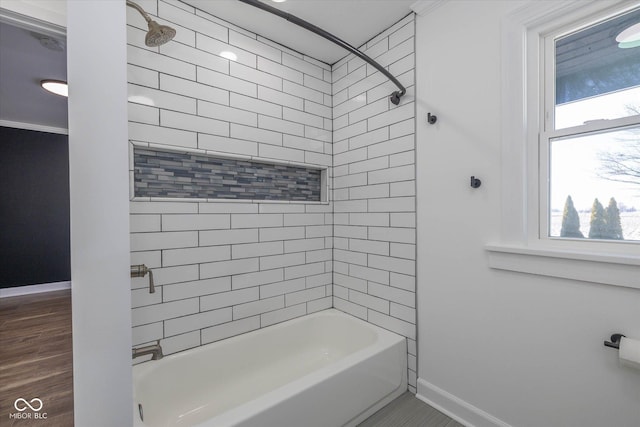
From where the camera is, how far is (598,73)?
4.30 feet

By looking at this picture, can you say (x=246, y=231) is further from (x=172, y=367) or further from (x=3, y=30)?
(x=3, y=30)

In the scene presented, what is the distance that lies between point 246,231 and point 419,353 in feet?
4.63

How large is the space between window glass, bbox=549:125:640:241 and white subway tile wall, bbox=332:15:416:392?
0.73m

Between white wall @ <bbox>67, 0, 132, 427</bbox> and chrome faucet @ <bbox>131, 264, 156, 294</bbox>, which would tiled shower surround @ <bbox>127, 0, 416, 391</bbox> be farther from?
white wall @ <bbox>67, 0, 132, 427</bbox>

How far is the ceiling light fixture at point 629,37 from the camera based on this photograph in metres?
1.22

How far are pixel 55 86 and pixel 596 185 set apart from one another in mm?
2054

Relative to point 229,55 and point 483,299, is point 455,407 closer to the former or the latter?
point 483,299

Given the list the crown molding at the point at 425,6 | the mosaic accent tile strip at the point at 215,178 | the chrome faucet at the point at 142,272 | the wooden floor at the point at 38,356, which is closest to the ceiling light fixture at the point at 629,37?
the crown molding at the point at 425,6

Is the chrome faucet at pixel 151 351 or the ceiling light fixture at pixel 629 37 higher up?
the ceiling light fixture at pixel 629 37

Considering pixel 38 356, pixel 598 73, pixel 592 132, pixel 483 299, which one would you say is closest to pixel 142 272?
pixel 38 356

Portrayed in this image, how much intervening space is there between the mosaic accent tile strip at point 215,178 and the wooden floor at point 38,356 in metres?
0.72

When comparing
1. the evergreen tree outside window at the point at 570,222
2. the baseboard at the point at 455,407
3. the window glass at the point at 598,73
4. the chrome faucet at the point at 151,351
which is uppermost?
the window glass at the point at 598,73

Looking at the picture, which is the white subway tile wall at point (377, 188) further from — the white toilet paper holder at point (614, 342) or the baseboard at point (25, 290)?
the baseboard at point (25, 290)

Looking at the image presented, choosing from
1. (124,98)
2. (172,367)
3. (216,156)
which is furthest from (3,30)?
(172,367)
